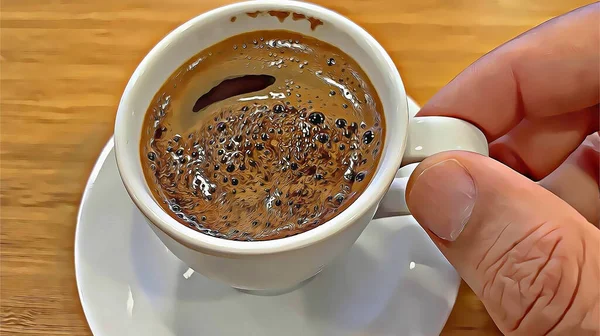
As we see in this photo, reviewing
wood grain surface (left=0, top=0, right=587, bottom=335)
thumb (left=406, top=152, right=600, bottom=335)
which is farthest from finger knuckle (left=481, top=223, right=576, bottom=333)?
wood grain surface (left=0, top=0, right=587, bottom=335)

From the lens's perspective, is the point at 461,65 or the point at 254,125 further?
the point at 461,65

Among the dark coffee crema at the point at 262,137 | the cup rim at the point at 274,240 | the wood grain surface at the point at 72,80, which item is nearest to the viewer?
the cup rim at the point at 274,240

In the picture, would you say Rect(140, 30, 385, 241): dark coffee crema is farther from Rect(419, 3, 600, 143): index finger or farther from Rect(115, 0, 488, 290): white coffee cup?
Rect(419, 3, 600, 143): index finger

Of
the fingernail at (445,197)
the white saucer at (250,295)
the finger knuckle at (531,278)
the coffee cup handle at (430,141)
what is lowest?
the white saucer at (250,295)

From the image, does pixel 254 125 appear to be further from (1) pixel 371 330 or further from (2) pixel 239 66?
(1) pixel 371 330

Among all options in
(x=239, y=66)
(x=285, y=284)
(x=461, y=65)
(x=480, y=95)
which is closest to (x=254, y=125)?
(x=239, y=66)

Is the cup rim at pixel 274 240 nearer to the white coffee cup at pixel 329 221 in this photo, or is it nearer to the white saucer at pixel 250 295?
the white coffee cup at pixel 329 221

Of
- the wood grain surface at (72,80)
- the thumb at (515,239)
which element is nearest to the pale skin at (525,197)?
the thumb at (515,239)
